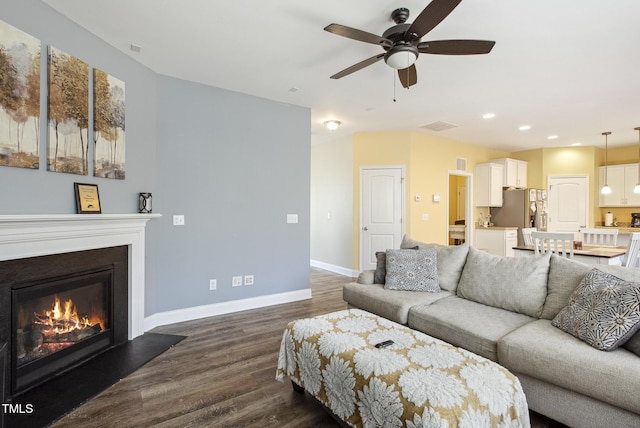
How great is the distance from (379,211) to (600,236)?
10.7 feet

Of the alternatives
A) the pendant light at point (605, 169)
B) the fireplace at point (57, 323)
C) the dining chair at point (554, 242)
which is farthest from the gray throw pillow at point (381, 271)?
the pendant light at point (605, 169)

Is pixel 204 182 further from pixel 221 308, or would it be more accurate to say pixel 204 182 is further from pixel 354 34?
pixel 354 34

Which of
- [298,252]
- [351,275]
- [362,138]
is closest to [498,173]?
[362,138]

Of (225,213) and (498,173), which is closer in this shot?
(225,213)

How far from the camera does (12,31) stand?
2.02 meters

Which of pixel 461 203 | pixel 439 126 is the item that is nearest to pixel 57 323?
pixel 439 126

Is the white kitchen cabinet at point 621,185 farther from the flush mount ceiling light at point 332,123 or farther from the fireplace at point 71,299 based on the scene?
the fireplace at point 71,299

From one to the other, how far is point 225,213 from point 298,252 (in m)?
1.19

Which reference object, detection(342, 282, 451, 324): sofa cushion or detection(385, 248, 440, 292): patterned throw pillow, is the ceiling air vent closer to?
detection(385, 248, 440, 292): patterned throw pillow

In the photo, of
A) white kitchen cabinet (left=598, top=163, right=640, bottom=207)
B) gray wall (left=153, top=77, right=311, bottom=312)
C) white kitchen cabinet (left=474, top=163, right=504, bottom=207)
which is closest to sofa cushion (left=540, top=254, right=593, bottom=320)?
gray wall (left=153, top=77, right=311, bottom=312)

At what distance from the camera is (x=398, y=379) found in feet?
4.70

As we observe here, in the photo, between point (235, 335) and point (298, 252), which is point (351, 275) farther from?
point (235, 335)

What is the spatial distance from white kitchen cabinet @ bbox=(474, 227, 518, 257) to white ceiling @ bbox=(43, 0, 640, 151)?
7.87 feet

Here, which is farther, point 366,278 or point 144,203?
point 366,278
